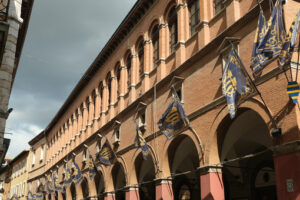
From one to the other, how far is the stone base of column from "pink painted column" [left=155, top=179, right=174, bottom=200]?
685cm

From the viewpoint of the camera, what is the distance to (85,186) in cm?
2927

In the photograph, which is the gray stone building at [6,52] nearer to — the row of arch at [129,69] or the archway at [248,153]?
the archway at [248,153]

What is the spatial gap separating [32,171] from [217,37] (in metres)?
39.6

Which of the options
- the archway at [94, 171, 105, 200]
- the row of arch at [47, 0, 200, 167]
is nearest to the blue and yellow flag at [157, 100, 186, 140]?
the row of arch at [47, 0, 200, 167]

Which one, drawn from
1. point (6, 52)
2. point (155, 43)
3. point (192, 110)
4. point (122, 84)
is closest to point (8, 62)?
point (6, 52)

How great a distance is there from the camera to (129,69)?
23391 millimetres

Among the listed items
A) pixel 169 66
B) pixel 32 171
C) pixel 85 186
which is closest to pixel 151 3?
pixel 169 66

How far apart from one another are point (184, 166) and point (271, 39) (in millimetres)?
11478

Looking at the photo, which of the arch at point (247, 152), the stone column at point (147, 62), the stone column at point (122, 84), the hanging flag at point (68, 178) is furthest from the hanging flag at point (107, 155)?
the arch at point (247, 152)

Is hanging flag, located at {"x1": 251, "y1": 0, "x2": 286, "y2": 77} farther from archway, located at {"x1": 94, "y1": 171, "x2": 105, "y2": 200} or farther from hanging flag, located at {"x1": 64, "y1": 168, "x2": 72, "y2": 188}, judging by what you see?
hanging flag, located at {"x1": 64, "y1": 168, "x2": 72, "y2": 188}

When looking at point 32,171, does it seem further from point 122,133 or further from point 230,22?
point 230,22

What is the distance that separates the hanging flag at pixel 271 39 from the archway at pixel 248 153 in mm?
2889

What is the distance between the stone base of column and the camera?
391 inches

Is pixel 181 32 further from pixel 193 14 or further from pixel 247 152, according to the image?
pixel 247 152
